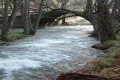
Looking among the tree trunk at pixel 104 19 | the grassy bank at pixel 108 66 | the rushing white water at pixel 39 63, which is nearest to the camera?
the grassy bank at pixel 108 66

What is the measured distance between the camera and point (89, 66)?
13859 millimetres

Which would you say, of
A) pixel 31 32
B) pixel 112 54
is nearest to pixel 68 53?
pixel 112 54

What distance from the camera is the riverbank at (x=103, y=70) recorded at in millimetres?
10250

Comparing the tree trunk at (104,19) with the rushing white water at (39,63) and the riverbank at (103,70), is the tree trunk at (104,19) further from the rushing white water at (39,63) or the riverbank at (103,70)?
the rushing white water at (39,63)

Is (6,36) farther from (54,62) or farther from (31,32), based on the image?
(54,62)

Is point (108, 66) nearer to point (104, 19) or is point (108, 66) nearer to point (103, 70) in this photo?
point (103, 70)

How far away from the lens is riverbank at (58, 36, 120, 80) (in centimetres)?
1025

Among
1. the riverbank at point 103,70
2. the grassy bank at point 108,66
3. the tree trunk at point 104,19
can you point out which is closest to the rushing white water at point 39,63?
the riverbank at point 103,70

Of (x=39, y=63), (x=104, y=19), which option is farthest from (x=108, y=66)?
(x=104, y=19)

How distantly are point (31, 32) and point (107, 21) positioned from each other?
1041cm

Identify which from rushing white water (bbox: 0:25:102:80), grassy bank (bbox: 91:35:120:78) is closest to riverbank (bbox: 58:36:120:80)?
grassy bank (bbox: 91:35:120:78)

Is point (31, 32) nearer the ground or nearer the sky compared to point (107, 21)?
nearer the ground

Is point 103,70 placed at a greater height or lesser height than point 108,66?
greater

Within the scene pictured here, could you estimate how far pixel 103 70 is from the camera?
12.0m
